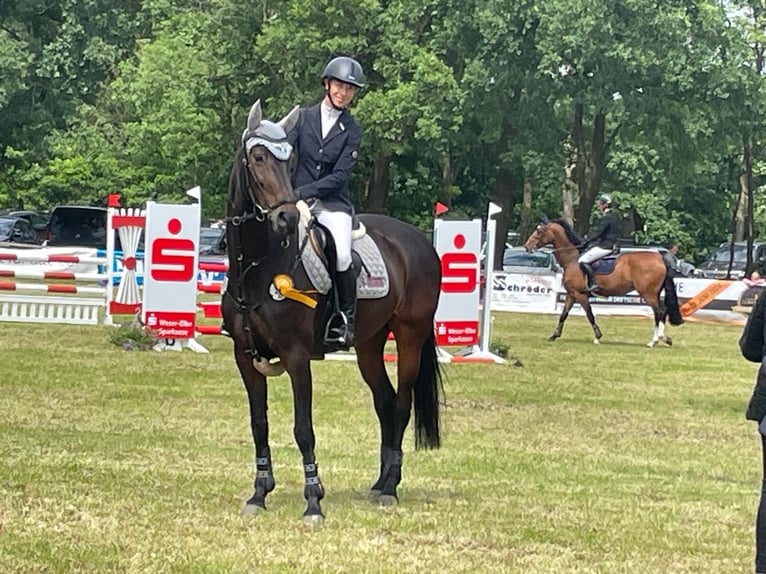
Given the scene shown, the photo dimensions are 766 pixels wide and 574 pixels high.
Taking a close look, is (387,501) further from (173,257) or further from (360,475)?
(173,257)

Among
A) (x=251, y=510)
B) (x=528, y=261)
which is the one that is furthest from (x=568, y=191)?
(x=251, y=510)

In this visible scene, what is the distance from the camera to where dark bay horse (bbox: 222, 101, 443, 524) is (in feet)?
26.0

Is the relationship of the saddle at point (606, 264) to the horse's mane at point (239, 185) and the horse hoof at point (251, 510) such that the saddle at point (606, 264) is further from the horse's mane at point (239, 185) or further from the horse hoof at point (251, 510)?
the horse's mane at point (239, 185)

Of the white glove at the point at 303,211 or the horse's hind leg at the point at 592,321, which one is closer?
the white glove at the point at 303,211

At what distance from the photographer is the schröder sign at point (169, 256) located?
18234 mm

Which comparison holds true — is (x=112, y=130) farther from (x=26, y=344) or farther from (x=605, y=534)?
(x=605, y=534)

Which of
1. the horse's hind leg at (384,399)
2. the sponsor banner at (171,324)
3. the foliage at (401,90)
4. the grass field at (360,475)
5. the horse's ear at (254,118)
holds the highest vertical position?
the foliage at (401,90)

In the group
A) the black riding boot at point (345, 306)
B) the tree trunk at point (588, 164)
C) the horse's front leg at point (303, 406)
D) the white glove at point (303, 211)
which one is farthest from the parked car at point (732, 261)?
the white glove at point (303, 211)

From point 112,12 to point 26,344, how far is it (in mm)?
37995

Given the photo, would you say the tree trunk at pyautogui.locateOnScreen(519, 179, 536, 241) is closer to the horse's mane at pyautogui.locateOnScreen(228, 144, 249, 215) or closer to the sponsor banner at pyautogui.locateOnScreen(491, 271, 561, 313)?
the sponsor banner at pyautogui.locateOnScreen(491, 271, 561, 313)

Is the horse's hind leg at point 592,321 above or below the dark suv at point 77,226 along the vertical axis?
below

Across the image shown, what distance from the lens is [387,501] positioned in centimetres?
882

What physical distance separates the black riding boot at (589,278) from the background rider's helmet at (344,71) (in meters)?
18.3

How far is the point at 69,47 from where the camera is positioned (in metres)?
52.5
